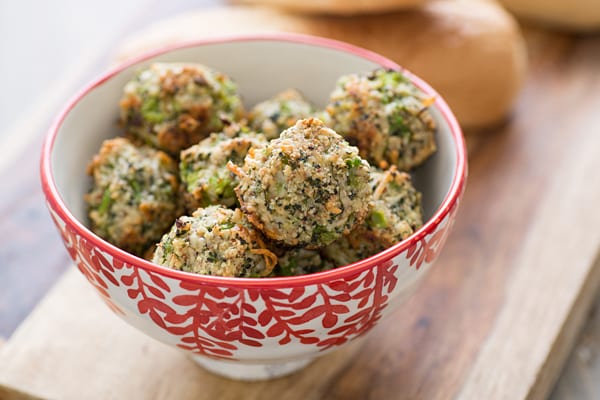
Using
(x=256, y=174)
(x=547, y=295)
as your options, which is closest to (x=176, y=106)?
(x=256, y=174)

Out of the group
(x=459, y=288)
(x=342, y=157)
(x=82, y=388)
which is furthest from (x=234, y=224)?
(x=459, y=288)

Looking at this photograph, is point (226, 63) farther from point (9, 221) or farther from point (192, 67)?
point (9, 221)

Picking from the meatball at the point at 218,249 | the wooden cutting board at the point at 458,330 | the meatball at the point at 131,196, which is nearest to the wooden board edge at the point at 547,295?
the wooden cutting board at the point at 458,330

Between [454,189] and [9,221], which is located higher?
[454,189]

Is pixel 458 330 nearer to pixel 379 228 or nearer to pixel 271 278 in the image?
pixel 379 228

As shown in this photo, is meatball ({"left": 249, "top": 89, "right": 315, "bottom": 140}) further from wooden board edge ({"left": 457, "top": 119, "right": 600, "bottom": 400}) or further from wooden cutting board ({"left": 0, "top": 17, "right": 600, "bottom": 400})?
wooden board edge ({"left": 457, "top": 119, "right": 600, "bottom": 400})

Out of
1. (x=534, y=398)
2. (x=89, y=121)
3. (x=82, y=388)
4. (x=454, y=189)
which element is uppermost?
(x=89, y=121)

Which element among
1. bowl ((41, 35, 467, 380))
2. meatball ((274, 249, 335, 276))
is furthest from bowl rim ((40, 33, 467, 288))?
meatball ((274, 249, 335, 276))
